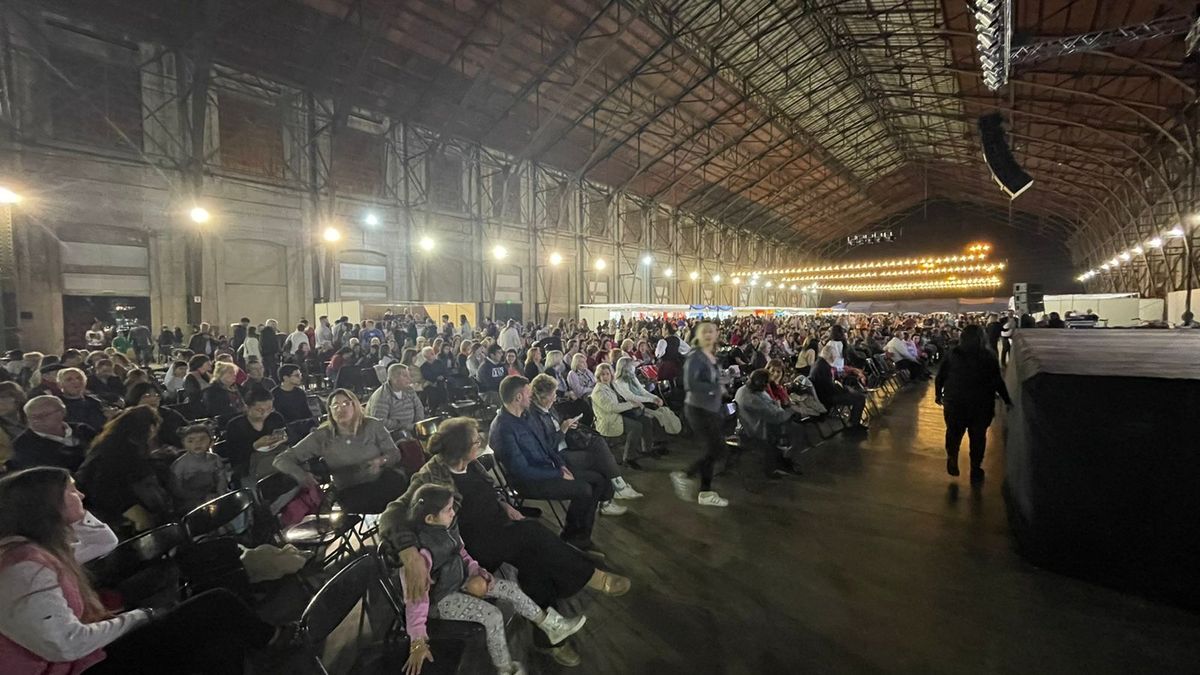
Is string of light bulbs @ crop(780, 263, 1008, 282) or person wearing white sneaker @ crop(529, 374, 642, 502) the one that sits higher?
string of light bulbs @ crop(780, 263, 1008, 282)

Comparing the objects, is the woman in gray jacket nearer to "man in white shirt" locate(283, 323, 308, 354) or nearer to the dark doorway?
"man in white shirt" locate(283, 323, 308, 354)

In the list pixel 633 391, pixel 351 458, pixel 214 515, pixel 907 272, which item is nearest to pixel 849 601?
pixel 633 391

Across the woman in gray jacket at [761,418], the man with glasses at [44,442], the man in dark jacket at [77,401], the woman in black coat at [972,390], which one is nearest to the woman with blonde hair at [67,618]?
the man with glasses at [44,442]

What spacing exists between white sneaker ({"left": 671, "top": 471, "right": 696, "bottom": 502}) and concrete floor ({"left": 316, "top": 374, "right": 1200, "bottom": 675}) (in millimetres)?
154

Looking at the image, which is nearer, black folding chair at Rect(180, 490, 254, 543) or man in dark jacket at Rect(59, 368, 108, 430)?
black folding chair at Rect(180, 490, 254, 543)

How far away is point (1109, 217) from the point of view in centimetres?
2461

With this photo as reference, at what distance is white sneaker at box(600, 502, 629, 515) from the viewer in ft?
13.9

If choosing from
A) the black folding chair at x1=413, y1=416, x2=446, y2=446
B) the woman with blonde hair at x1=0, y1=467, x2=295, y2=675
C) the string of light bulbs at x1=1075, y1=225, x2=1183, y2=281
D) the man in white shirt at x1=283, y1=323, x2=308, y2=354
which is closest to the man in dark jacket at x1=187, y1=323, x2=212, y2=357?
the man in white shirt at x1=283, y1=323, x2=308, y2=354

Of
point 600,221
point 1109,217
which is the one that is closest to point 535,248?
point 600,221

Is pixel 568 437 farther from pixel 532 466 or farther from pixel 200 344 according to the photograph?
pixel 200 344

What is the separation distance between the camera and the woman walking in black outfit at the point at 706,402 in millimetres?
4301

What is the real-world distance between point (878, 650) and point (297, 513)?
3.60 metres

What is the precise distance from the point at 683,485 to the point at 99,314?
1369 cm

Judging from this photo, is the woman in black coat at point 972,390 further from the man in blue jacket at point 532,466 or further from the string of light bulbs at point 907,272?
the string of light bulbs at point 907,272
